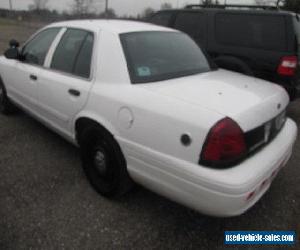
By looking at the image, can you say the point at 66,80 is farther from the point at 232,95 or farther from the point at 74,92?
the point at 232,95

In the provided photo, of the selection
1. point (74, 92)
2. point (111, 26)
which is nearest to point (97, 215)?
point (74, 92)

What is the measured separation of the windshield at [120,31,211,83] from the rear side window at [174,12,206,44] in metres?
2.42

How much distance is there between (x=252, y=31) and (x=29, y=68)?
3.55 meters

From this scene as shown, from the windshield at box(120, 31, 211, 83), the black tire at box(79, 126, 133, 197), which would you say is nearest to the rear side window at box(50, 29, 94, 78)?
the windshield at box(120, 31, 211, 83)

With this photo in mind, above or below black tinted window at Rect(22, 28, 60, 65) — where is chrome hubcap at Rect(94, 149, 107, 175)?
below

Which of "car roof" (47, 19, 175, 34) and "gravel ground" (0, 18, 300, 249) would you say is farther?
"car roof" (47, 19, 175, 34)

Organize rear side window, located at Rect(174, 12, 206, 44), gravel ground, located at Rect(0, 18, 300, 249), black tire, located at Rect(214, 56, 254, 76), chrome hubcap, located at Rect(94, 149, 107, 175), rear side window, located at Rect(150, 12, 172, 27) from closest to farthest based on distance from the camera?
gravel ground, located at Rect(0, 18, 300, 249) < chrome hubcap, located at Rect(94, 149, 107, 175) < black tire, located at Rect(214, 56, 254, 76) < rear side window, located at Rect(174, 12, 206, 44) < rear side window, located at Rect(150, 12, 172, 27)

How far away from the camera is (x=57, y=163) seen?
3.57 meters

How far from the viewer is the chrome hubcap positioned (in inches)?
112

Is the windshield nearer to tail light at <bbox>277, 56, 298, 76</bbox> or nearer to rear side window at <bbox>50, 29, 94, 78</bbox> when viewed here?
rear side window at <bbox>50, 29, 94, 78</bbox>

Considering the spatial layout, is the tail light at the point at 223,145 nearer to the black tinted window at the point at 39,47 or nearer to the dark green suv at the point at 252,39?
the black tinted window at the point at 39,47

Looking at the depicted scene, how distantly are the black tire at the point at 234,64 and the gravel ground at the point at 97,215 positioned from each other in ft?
6.63

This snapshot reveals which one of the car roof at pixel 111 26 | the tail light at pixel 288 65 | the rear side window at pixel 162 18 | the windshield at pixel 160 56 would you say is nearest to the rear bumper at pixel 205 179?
the windshield at pixel 160 56

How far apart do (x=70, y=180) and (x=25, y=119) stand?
2.11 m
